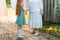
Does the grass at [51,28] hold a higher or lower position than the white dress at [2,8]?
lower

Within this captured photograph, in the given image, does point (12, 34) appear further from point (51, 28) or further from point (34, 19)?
point (51, 28)

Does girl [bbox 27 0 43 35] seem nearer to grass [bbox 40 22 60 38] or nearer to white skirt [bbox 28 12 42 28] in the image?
white skirt [bbox 28 12 42 28]

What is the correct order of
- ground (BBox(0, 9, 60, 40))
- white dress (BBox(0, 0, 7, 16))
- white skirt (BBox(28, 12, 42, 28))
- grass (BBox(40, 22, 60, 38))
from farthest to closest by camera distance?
white dress (BBox(0, 0, 7, 16)) → grass (BBox(40, 22, 60, 38)) → white skirt (BBox(28, 12, 42, 28)) → ground (BBox(0, 9, 60, 40))

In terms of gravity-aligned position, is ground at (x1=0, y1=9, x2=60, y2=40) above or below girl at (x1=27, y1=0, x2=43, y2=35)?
below

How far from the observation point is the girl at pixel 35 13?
453 cm

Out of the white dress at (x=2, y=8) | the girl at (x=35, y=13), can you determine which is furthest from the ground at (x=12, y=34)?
the white dress at (x=2, y=8)

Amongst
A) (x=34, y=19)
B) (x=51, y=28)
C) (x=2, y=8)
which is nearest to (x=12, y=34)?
(x=34, y=19)

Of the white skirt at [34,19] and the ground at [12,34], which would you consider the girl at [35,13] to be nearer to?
the white skirt at [34,19]

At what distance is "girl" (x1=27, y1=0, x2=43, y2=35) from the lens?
4.53 meters

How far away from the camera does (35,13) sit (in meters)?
4.59

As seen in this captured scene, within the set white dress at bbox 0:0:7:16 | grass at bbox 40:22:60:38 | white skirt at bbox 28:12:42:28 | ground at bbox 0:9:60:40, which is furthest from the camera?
white dress at bbox 0:0:7:16

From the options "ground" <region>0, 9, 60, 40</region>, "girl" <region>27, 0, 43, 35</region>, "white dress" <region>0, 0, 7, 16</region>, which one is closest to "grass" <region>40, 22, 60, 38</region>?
"ground" <region>0, 9, 60, 40</region>

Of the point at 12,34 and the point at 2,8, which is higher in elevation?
the point at 2,8

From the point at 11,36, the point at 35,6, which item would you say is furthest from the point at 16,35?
the point at 35,6
